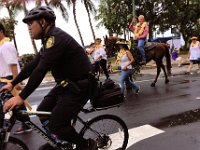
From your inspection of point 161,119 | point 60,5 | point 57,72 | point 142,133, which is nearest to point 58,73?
point 57,72

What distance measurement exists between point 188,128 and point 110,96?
2.47 metres

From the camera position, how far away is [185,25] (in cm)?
3816

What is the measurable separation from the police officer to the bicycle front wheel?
0.86ft

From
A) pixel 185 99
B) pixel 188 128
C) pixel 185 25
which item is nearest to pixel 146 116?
Result: pixel 188 128

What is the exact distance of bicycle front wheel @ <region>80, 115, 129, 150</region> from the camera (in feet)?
14.4

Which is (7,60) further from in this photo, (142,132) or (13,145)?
A: (142,132)

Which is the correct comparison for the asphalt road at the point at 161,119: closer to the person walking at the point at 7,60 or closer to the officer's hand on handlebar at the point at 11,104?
the person walking at the point at 7,60

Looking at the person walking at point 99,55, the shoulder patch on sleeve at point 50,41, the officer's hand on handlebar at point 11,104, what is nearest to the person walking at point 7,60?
the officer's hand on handlebar at point 11,104

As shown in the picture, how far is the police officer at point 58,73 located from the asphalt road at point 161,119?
168 centimetres

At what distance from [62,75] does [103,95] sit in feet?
1.93

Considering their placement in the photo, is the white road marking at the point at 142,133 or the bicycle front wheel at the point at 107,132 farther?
the white road marking at the point at 142,133

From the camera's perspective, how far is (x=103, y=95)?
13.8ft

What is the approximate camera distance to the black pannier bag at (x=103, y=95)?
409 cm

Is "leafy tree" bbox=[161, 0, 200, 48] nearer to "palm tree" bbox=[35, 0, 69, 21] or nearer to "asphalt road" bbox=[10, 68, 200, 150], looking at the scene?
"palm tree" bbox=[35, 0, 69, 21]
